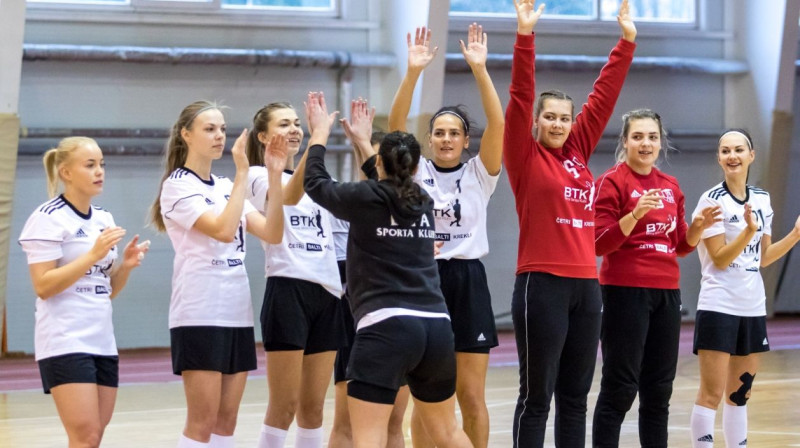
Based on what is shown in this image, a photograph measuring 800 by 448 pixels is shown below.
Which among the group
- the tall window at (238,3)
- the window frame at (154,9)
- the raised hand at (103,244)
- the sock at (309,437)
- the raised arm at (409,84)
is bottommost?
the sock at (309,437)

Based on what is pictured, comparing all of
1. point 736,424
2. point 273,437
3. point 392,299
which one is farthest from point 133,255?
point 736,424

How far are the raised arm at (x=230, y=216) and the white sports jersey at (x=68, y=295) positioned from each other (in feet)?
1.45

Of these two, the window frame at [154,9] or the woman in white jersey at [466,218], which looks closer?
the woman in white jersey at [466,218]

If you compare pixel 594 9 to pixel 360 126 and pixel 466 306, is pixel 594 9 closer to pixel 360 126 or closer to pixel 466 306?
pixel 466 306

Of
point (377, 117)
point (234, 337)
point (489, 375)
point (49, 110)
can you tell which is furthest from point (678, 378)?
point (49, 110)

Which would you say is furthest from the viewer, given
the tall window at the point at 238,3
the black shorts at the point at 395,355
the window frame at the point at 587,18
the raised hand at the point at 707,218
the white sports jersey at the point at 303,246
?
the window frame at the point at 587,18

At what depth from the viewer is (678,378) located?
9609mm

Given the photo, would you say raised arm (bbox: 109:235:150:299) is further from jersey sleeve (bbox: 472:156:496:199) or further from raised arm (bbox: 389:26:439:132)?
jersey sleeve (bbox: 472:156:496:199)

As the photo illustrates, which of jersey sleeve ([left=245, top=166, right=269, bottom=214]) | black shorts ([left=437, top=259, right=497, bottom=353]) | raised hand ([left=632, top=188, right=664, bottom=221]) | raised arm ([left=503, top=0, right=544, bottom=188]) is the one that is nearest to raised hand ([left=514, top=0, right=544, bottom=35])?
raised arm ([left=503, top=0, right=544, bottom=188])

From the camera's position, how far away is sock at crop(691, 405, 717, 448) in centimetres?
550

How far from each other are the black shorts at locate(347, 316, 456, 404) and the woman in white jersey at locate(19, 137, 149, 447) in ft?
3.44

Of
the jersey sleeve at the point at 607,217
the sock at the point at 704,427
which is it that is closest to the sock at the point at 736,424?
the sock at the point at 704,427

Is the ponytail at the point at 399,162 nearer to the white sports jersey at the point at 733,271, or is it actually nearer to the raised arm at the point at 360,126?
the raised arm at the point at 360,126

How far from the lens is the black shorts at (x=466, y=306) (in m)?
4.89
